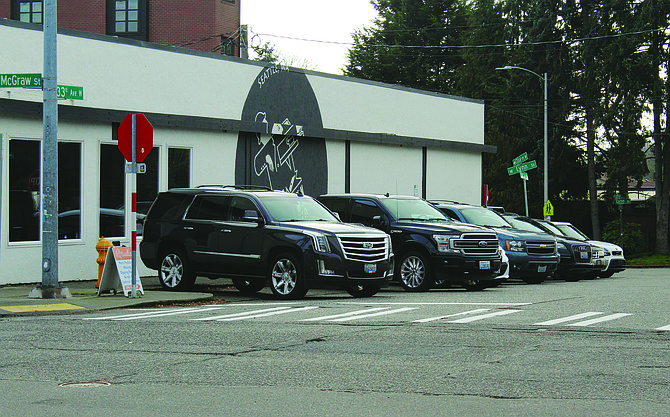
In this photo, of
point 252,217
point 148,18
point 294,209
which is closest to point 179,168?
point 294,209

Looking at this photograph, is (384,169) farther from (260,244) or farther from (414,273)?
(260,244)

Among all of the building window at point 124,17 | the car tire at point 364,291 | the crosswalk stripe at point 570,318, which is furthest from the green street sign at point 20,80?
the building window at point 124,17

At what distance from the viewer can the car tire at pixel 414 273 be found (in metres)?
17.7

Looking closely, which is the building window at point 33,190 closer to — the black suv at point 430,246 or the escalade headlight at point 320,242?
the black suv at point 430,246

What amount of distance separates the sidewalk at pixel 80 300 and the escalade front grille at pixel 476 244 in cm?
520

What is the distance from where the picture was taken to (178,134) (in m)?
21.9

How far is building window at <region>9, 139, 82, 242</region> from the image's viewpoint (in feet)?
59.8

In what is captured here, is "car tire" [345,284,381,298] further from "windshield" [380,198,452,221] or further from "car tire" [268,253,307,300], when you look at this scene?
"windshield" [380,198,452,221]

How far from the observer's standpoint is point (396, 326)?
11.3 m

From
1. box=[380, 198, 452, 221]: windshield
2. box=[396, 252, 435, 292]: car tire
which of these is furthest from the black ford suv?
box=[380, 198, 452, 221]: windshield

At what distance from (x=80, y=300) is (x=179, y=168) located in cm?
774

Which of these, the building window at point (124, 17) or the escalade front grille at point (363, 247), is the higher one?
the building window at point (124, 17)

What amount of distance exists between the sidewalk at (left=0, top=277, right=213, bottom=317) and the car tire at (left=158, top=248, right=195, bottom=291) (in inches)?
10.4

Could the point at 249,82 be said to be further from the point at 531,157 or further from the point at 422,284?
the point at 531,157
